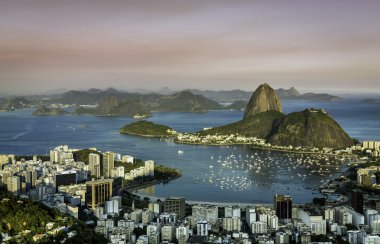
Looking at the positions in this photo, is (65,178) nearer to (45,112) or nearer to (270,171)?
(270,171)

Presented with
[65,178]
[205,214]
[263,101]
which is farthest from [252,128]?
[205,214]

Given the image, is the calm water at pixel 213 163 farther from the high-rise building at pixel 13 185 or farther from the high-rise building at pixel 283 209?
the high-rise building at pixel 13 185

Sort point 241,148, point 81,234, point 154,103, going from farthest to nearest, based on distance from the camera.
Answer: point 154,103, point 241,148, point 81,234

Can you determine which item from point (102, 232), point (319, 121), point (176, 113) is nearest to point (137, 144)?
point (319, 121)

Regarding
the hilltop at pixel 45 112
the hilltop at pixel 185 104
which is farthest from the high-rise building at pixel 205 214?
the hilltop at pixel 185 104

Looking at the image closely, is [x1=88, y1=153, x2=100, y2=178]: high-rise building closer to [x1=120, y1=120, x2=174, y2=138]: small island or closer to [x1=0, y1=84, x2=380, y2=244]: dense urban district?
[x1=0, y1=84, x2=380, y2=244]: dense urban district

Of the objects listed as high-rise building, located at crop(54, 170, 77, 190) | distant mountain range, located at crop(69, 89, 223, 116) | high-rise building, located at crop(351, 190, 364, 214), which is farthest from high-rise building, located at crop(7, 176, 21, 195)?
distant mountain range, located at crop(69, 89, 223, 116)

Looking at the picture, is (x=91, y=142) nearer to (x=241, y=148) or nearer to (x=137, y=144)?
(x=137, y=144)
